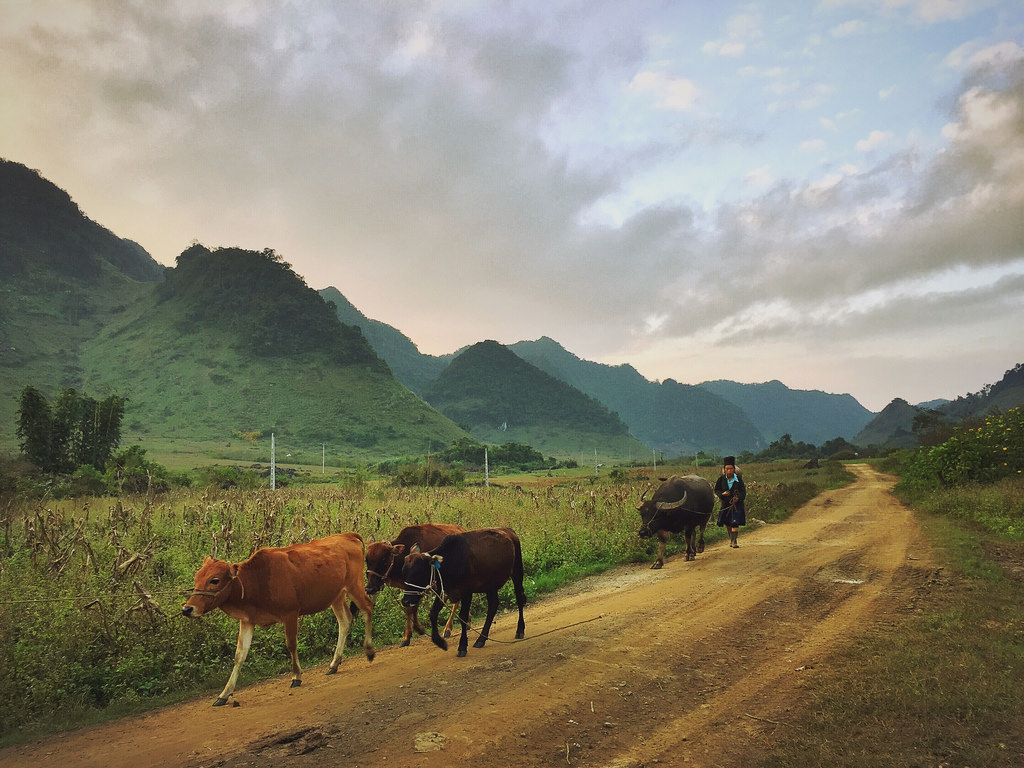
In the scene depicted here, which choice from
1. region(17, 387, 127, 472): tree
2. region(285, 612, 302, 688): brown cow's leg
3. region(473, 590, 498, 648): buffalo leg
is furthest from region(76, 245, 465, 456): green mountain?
region(285, 612, 302, 688): brown cow's leg

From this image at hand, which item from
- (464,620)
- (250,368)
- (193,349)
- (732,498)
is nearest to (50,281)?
(193,349)

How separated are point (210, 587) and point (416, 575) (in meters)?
2.10

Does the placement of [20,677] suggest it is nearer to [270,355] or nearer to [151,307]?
[270,355]

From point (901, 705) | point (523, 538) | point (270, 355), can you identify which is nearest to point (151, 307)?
point (270, 355)

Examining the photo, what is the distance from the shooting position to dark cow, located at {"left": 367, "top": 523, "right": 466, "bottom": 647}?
6.10 metres

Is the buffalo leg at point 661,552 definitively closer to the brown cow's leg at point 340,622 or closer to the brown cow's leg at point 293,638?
the brown cow's leg at point 340,622

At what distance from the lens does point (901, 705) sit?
15.4ft

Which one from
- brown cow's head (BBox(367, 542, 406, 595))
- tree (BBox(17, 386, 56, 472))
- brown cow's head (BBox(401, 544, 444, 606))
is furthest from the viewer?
tree (BBox(17, 386, 56, 472))

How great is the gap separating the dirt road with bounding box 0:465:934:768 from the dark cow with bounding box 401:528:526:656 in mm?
518

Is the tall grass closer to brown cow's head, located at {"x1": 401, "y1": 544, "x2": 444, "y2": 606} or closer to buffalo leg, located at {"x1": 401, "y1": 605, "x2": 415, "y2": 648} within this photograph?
buffalo leg, located at {"x1": 401, "y1": 605, "x2": 415, "y2": 648}

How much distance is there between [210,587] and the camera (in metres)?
4.72

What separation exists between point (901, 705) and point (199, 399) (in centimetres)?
10825

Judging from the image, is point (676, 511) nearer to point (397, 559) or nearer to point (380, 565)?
point (397, 559)

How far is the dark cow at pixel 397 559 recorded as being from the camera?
20.0ft
